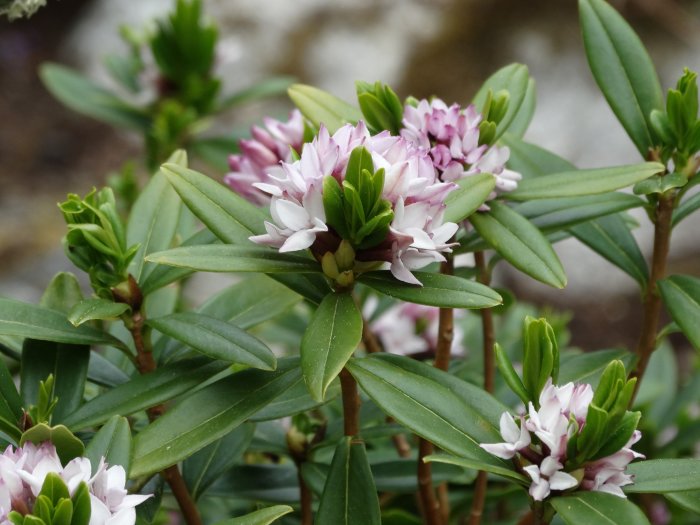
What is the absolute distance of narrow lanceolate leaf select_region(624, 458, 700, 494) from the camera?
0.69m

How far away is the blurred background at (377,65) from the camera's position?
376 centimetres

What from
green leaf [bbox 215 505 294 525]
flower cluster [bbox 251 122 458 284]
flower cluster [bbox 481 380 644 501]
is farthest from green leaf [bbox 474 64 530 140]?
green leaf [bbox 215 505 294 525]

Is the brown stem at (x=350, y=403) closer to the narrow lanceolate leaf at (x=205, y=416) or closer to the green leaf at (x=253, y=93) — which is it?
the narrow lanceolate leaf at (x=205, y=416)

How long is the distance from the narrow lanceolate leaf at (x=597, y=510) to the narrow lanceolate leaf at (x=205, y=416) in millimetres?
240

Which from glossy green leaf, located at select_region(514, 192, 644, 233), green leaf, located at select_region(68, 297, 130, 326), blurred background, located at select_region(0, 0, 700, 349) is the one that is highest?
blurred background, located at select_region(0, 0, 700, 349)

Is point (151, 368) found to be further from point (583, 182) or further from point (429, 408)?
point (583, 182)

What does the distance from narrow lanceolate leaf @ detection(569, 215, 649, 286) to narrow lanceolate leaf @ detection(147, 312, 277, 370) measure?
409 millimetres

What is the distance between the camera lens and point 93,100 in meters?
1.85

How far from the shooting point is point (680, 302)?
0.88m

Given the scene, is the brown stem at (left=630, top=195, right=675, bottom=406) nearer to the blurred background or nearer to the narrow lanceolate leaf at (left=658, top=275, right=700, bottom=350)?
the narrow lanceolate leaf at (left=658, top=275, right=700, bottom=350)

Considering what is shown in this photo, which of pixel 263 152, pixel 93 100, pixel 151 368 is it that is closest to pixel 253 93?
pixel 93 100

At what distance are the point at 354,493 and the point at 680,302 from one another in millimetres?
356

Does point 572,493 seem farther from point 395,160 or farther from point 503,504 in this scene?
point 503,504

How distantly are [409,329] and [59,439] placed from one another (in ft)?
2.20
